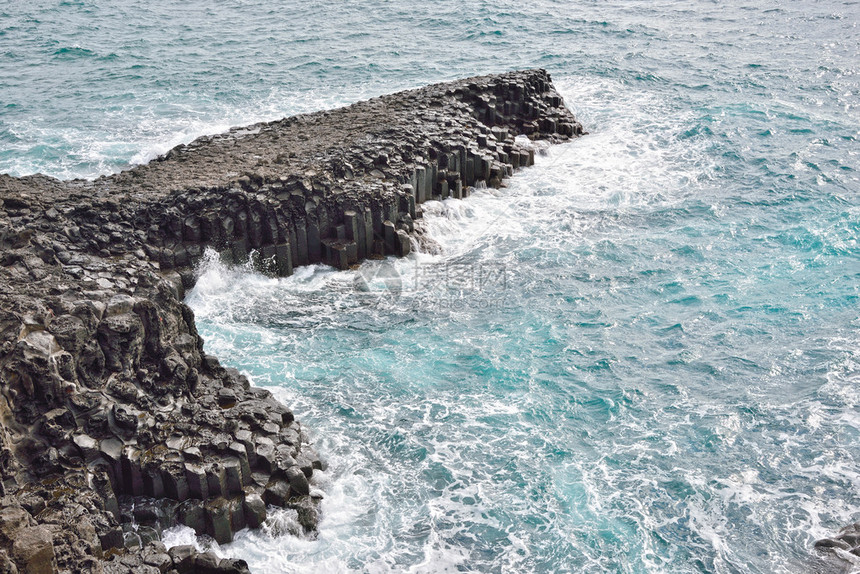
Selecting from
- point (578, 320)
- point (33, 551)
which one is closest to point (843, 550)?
point (578, 320)

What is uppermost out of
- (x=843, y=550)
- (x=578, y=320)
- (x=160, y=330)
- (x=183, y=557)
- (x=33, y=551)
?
(x=160, y=330)

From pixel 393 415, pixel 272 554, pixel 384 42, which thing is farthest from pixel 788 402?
Result: pixel 384 42

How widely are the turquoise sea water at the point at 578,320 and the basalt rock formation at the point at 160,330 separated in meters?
0.98

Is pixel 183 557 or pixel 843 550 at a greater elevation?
pixel 183 557

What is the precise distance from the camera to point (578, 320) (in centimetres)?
2358

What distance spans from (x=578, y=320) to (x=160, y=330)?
460 inches

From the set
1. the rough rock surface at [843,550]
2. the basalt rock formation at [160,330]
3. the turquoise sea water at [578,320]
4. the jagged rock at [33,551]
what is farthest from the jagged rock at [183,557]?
the rough rock surface at [843,550]

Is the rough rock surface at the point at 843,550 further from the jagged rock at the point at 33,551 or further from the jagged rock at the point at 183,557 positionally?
the jagged rock at the point at 33,551

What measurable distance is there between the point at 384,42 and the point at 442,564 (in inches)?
1559

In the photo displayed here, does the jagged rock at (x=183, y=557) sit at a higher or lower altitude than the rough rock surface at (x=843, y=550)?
higher

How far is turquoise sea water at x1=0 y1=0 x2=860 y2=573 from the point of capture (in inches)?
658

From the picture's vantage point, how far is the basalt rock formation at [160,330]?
15.0m

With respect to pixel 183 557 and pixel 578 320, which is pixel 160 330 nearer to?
pixel 183 557

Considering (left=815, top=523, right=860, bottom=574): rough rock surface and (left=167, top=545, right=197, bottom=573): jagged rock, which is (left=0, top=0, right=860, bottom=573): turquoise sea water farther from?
(left=167, top=545, right=197, bottom=573): jagged rock
